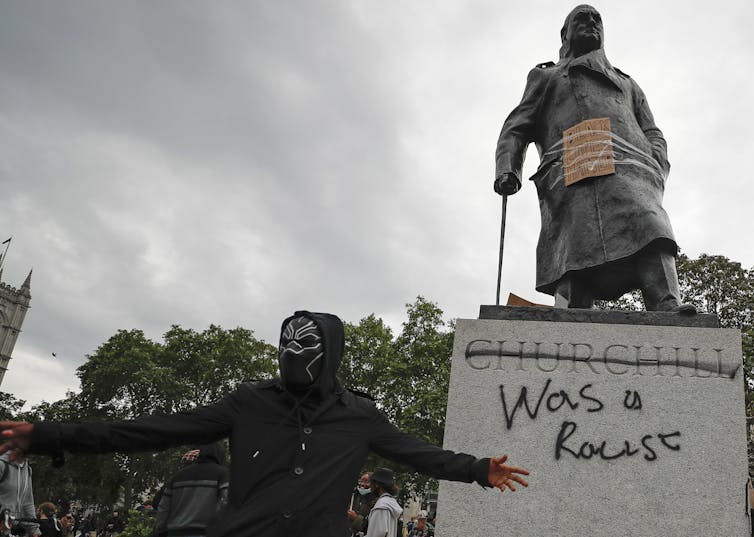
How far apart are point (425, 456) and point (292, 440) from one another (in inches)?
19.2

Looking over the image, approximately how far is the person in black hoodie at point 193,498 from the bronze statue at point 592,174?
10.8 ft

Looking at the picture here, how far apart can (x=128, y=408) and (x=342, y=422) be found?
36845mm

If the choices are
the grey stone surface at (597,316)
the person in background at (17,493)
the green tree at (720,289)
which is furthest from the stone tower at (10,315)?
the grey stone surface at (597,316)

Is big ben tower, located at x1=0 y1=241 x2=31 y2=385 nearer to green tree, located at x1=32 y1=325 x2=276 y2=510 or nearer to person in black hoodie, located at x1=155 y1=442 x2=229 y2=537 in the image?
green tree, located at x1=32 y1=325 x2=276 y2=510

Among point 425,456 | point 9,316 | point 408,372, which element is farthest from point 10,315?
point 425,456

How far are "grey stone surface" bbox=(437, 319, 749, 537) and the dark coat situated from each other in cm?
214

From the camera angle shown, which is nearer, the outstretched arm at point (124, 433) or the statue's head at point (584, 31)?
the outstretched arm at point (124, 433)

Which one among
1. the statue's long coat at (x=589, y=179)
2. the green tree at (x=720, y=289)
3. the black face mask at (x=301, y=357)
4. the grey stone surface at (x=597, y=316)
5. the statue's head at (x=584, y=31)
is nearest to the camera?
the black face mask at (x=301, y=357)

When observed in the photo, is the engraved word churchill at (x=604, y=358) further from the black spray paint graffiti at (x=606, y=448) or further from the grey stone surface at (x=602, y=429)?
the black spray paint graffiti at (x=606, y=448)

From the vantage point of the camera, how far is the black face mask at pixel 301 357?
2430 millimetres

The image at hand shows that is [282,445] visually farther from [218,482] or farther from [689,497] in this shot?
[218,482]

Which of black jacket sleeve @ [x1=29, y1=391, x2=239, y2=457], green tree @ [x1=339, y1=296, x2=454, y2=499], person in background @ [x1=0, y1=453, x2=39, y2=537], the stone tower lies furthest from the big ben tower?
black jacket sleeve @ [x1=29, y1=391, x2=239, y2=457]

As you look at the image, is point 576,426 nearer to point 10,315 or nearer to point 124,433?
point 124,433

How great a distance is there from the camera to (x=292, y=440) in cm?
233
